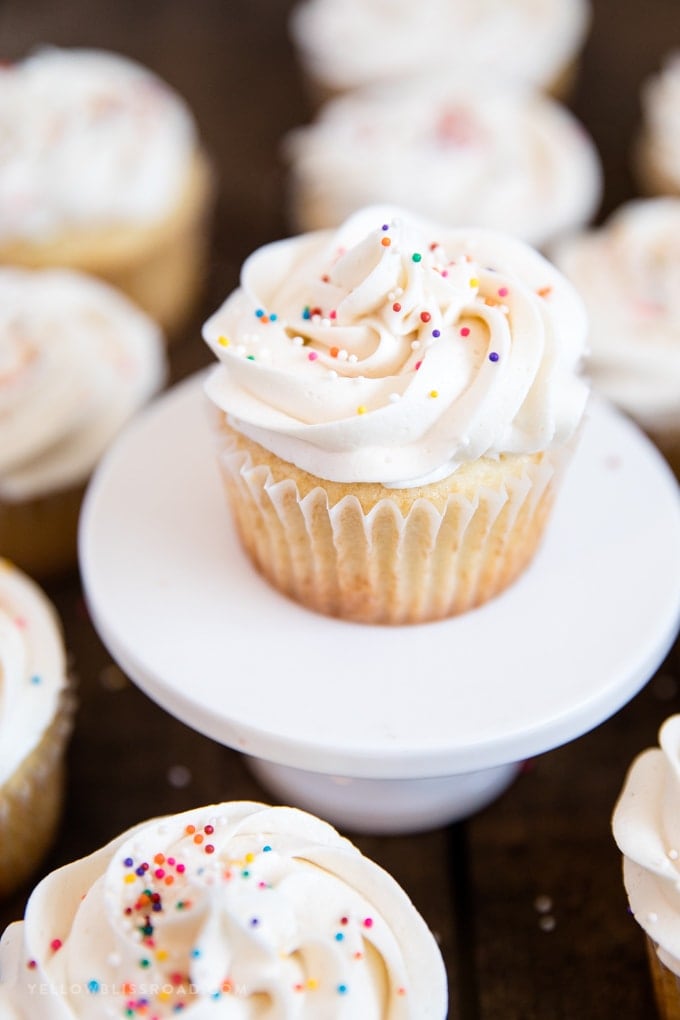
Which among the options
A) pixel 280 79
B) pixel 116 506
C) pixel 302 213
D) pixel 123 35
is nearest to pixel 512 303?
pixel 116 506

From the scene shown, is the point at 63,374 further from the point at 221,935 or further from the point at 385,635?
the point at 221,935

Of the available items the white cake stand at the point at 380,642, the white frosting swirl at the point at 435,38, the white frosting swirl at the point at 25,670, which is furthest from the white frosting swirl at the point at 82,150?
the white frosting swirl at the point at 25,670

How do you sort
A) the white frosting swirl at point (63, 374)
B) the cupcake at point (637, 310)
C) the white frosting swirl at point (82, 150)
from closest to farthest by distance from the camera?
1. the white frosting swirl at point (63, 374)
2. the cupcake at point (637, 310)
3. the white frosting swirl at point (82, 150)

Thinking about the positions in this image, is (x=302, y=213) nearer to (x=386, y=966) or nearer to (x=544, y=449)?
(x=544, y=449)

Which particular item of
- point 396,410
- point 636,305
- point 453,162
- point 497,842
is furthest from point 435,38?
point 497,842

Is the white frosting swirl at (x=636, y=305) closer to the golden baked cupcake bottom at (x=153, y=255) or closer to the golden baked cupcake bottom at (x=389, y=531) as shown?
the golden baked cupcake bottom at (x=389, y=531)
